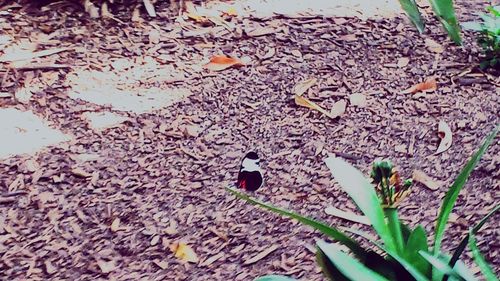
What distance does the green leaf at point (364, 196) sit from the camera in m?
1.32

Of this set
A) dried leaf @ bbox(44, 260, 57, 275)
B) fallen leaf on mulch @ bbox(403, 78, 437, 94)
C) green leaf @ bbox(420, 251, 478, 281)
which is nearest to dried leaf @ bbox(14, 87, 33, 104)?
dried leaf @ bbox(44, 260, 57, 275)

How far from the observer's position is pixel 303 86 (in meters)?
2.66

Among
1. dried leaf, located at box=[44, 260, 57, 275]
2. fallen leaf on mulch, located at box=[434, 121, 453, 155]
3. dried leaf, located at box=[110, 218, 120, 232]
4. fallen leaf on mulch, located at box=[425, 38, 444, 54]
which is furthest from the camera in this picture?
fallen leaf on mulch, located at box=[425, 38, 444, 54]

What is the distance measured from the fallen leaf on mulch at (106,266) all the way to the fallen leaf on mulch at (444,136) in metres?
1.05

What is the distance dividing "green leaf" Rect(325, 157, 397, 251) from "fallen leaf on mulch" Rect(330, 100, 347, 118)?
1094 mm

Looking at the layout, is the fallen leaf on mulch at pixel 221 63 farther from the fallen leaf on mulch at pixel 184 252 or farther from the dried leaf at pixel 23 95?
the fallen leaf on mulch at pixel 184 252

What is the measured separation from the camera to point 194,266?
1.95m

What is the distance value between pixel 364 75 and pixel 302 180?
66cm

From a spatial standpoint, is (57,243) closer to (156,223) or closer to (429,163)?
(156,223)

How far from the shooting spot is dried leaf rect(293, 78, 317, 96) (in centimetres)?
263

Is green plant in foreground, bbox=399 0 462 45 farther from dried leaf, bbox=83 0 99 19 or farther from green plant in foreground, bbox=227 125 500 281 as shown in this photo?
dried leaf, bbox=83 0 99 19

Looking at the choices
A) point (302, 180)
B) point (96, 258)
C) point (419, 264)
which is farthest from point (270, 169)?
point (419, 264)

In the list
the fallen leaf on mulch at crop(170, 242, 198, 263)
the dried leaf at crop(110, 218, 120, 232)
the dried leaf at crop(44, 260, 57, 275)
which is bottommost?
the dried leaf at crop(44, 260, 57, 275)

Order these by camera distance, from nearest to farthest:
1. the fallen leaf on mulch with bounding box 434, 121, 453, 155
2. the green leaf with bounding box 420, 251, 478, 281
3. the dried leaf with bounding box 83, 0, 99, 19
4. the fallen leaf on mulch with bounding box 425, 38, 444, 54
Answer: the green leaf with bounding box 420, 251, 478, 281, the fallen leaf on mulch with bounding box 434, 121, 453, 155, the fallen leaf on mulch with bounding box 425, 38, 444, 54, the dried leaf with bounding box 83, 0, 99, 19
